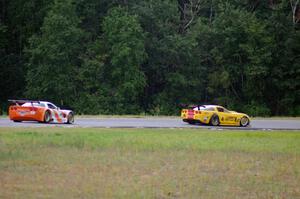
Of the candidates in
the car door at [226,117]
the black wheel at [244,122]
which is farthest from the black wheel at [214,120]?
the black wheel at [244,122]

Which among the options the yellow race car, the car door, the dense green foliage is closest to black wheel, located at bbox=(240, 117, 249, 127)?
the yellow race car

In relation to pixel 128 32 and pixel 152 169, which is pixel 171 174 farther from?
pixel 128 32

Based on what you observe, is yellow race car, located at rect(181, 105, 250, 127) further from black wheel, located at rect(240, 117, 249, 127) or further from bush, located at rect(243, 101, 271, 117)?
bush, located at rect(243, 101, 271, 117)

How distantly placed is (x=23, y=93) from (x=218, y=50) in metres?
19.2

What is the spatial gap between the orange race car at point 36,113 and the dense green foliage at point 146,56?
74.5 ft

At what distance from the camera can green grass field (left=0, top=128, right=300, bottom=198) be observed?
10.9 meters

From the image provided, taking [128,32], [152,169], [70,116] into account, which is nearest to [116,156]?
[152,169]

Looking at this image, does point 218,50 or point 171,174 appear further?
point 218,50

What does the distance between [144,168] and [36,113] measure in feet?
57.7

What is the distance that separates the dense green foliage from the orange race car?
2271 cm

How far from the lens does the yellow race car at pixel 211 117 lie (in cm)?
3278

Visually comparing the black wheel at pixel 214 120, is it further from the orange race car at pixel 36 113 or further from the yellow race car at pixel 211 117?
the orange race car at pixel 36 113

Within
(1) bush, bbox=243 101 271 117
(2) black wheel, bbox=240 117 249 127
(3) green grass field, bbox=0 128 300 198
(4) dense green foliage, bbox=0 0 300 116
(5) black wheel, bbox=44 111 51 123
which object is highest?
(4) dense green foliage, bbox=0 0 300 116

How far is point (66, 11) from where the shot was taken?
5644 cm
